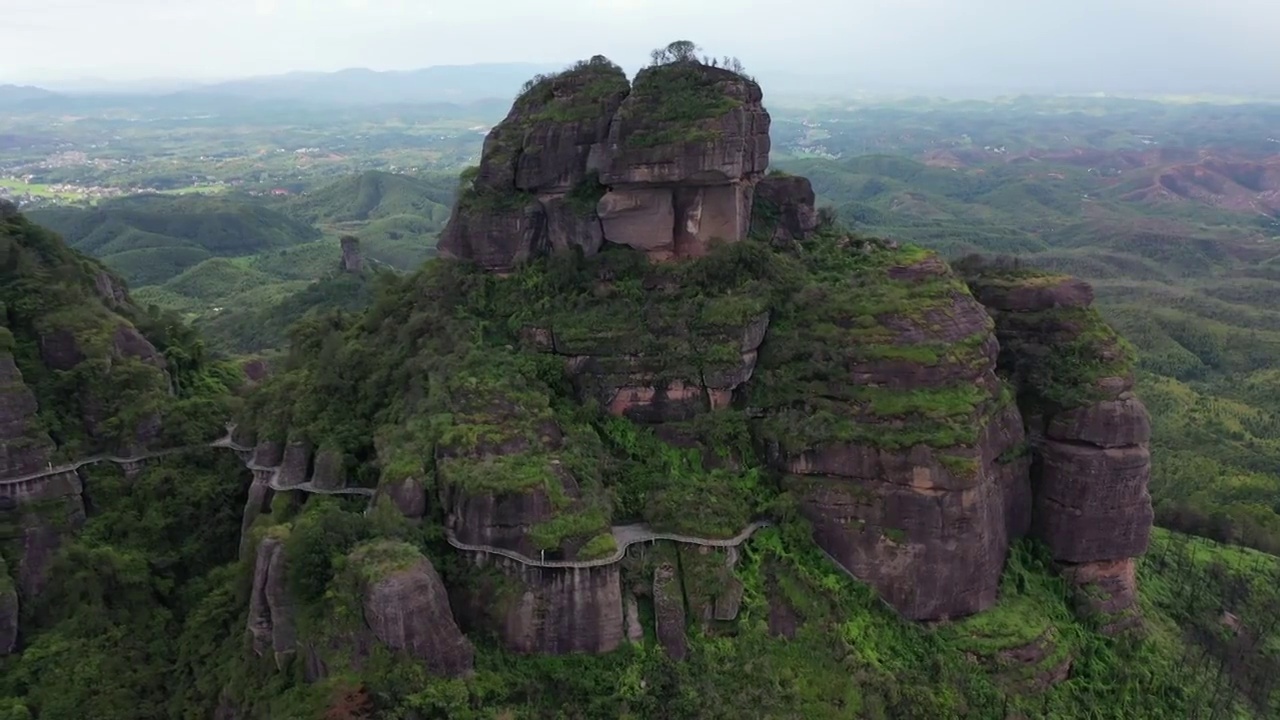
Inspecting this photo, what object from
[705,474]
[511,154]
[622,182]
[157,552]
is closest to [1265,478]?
[705,474]

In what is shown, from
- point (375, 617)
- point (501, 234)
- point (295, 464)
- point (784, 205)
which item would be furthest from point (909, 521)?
point (295, 464)

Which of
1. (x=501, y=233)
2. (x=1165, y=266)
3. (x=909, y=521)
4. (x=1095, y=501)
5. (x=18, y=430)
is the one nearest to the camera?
(x=909, y=521)

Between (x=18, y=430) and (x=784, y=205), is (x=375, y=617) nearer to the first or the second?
(x=18, y=430)

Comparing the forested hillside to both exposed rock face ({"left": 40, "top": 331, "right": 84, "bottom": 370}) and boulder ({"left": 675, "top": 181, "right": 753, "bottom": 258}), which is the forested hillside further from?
exposed rock face ({"left": 40, "top": 331, "right": 84, "bottom": 370})

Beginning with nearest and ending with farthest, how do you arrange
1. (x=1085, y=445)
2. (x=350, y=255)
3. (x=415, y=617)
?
(x=415, y=617) → (x=1085, y=445) → (x=350, y=255)

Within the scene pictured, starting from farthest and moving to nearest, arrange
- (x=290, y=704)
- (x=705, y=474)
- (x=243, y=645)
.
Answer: (x=705, y=474) < (x=243, y=645) < (x=290, y=704)

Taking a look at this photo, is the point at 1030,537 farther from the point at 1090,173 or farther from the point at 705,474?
the point at 1090,173

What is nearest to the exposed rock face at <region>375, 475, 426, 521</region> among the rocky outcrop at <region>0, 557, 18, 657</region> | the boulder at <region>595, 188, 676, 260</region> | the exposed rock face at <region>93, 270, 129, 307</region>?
the rocky outcrop at <region>0, 557, 18, 657</region>
